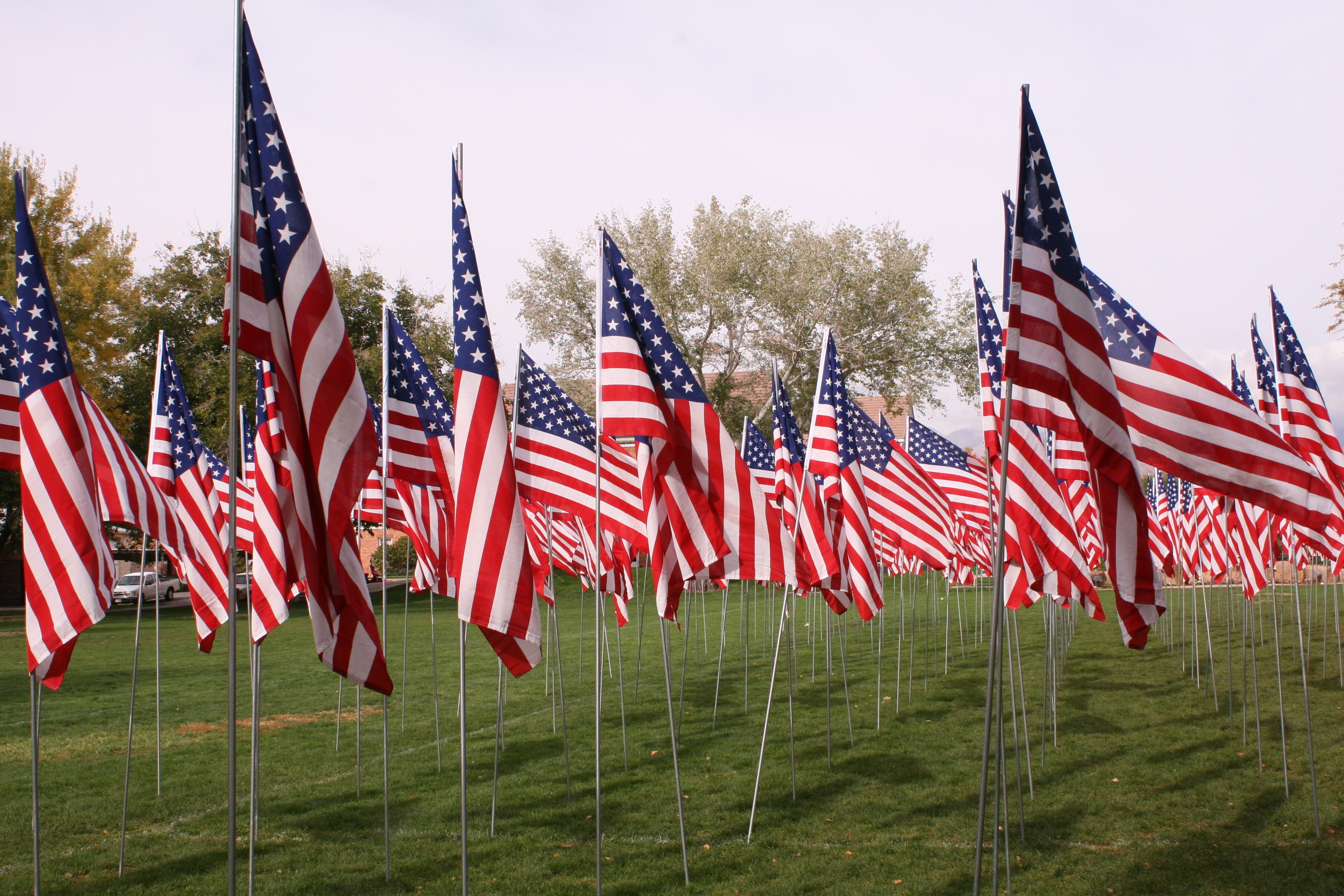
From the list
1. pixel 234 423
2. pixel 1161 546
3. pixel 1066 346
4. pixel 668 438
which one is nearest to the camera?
pixel 234 423

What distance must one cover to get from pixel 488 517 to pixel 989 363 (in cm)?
518

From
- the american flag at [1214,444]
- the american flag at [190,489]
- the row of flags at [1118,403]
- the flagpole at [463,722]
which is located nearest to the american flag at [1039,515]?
the row of flags at [1118,403]

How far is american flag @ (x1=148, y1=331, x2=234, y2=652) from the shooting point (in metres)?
10.3

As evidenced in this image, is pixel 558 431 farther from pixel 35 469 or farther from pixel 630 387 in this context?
pixel 35 469

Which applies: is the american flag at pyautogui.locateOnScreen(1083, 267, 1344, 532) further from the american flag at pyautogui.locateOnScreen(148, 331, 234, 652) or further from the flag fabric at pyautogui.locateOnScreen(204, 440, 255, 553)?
the flag fabric at pyautogui.locateOnScreen(204, 440, 255, 553)

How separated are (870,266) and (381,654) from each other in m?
40.7

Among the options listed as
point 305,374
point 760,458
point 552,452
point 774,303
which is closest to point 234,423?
point 305,374

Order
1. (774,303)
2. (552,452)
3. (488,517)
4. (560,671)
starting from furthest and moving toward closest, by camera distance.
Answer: (774,303)
(552,452)
(560,671)
(488,517)

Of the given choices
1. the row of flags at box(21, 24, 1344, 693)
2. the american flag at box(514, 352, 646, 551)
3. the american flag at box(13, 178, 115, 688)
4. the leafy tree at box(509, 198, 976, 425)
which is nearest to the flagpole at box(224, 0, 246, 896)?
the row of flags at box(21, 24, 1344, 693)

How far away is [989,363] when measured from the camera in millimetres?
9219

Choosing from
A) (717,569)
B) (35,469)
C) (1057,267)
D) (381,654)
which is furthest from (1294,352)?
(35,469)

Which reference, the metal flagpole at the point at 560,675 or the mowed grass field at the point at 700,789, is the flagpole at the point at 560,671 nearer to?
the metal flagpole at the point at 560,675

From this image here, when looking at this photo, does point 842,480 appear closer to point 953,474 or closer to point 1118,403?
point 1118,403

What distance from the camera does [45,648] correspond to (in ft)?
22.6
